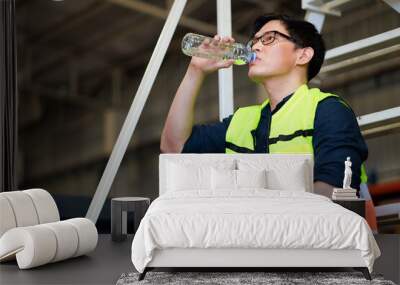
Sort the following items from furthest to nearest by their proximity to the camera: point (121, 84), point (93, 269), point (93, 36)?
point (93, 36) → point (121, 84) → point (93, 269)

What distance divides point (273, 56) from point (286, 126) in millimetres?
574

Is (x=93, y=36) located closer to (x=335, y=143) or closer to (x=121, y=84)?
(x=121, y=84)

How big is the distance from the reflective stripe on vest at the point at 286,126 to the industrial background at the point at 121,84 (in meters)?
0.10

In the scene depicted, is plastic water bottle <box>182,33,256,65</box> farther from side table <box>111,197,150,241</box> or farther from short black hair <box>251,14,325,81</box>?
side table <box>111,197,150,241</box>

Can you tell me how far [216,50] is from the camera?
4863 millimetres

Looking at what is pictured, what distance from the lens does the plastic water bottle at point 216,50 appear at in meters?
4.84

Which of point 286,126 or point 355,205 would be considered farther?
point 286,126

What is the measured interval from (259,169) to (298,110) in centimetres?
66

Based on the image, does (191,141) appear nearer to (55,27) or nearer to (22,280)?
(55,27)

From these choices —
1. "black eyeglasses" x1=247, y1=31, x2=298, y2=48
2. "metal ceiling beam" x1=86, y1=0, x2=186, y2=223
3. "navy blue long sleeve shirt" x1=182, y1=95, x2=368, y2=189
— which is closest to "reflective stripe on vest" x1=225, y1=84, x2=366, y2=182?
"navy blue long sleeve shirt" x1=182, y1=95, x2=368, y2=189

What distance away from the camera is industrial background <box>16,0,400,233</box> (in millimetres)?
4578

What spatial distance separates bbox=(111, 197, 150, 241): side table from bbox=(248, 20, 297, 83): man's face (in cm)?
137

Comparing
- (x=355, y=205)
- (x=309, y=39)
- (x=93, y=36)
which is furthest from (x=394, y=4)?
(x=93, y=36)

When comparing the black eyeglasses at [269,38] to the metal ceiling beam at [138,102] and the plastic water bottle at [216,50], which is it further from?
the metal ceiling beam at [138,102]
